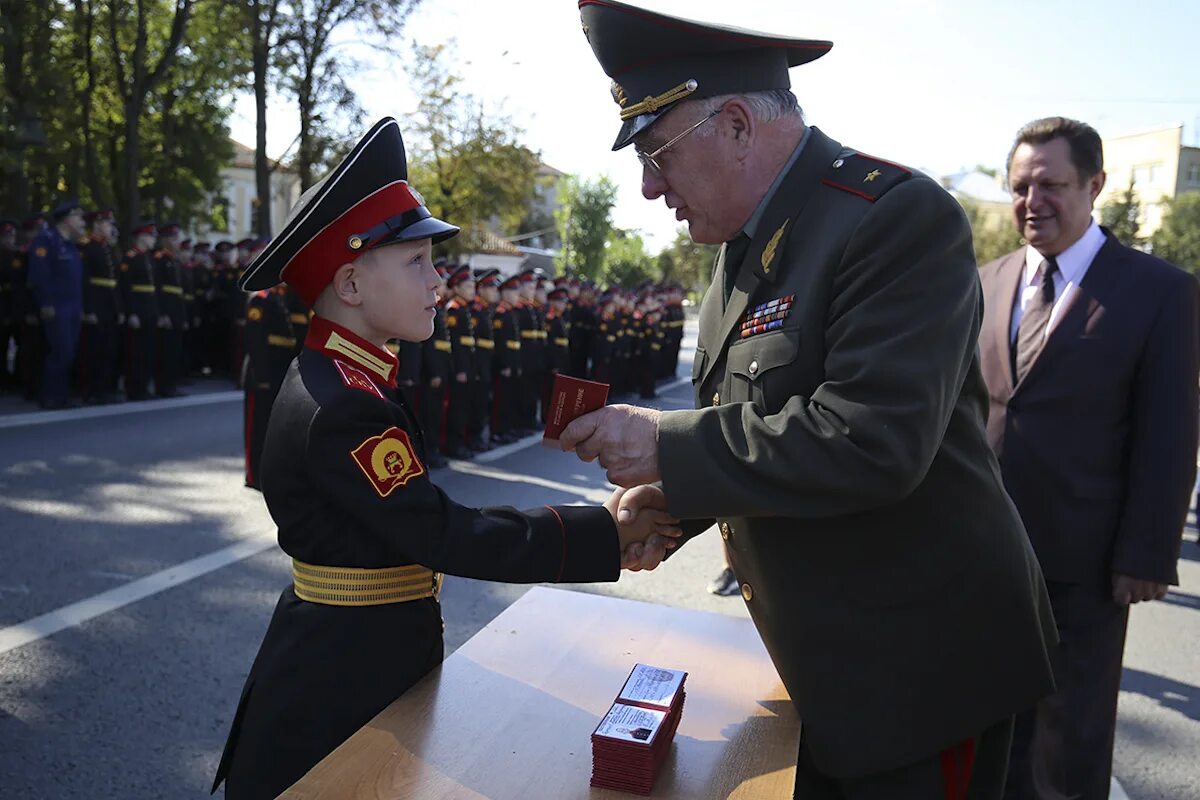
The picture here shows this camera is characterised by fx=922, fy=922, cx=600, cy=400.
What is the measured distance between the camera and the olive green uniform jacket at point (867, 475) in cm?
146

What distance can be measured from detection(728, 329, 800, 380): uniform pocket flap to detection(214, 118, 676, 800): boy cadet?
385 mm

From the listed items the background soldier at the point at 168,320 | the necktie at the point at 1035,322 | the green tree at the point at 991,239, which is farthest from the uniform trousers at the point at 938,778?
the green tree at the point at 991,239

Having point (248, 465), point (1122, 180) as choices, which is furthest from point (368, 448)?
point (1122, 180)

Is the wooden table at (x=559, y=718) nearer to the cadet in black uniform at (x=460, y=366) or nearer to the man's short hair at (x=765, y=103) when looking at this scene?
the man's short hair at (x=765, y=103)

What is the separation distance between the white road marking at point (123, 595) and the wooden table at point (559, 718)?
3.16 meters

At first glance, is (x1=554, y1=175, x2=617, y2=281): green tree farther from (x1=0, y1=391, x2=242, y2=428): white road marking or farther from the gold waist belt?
the gold waist belt

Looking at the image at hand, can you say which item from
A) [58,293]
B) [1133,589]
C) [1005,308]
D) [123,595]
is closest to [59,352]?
[58,293]

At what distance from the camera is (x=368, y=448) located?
1.79 meters

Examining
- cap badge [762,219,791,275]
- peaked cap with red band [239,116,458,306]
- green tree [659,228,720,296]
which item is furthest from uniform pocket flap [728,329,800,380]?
green tree [659,228,720,296]

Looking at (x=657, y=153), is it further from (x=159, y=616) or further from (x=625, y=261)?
(x=625, y=261)

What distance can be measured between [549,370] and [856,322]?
39.9 feet

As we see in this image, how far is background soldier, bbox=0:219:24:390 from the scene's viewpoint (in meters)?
11.6

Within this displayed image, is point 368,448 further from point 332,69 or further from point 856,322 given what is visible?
point 332,69

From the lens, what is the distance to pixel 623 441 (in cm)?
170
